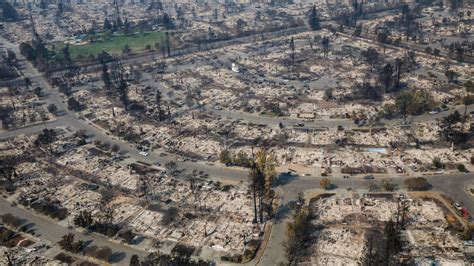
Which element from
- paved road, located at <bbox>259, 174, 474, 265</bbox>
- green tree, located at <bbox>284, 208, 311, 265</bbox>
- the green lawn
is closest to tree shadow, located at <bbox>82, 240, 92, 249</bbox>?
paved road, located at <bbox>259, 174, 474, 265</bbox>

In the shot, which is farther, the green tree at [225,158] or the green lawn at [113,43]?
the green lawn at [113,43]

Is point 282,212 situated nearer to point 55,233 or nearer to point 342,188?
point 342,188

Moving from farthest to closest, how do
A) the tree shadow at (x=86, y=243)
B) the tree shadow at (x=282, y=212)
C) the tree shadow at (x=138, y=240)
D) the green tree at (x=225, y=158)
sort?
the green tree at (x=225, y=158)
the tree shadow at (x=282, y=212)
the tree shadow at (x=138, y=240)
the tree shadow at (x=86, y=243)

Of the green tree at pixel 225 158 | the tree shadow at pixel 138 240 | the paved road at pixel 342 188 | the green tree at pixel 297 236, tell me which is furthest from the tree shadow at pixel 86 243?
the green tree at pixel 225 158

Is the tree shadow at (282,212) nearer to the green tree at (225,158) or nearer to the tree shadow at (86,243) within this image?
the green tree at (225,158)

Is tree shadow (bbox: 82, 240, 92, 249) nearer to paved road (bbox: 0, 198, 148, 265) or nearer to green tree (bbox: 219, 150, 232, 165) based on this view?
paved road (bbox: 0, 198, 148, 265)

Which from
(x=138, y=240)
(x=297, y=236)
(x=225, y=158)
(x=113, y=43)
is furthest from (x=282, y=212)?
(x=113, y=43)

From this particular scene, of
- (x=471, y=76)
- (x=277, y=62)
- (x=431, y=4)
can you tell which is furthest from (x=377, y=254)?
(x=431, y=4)
